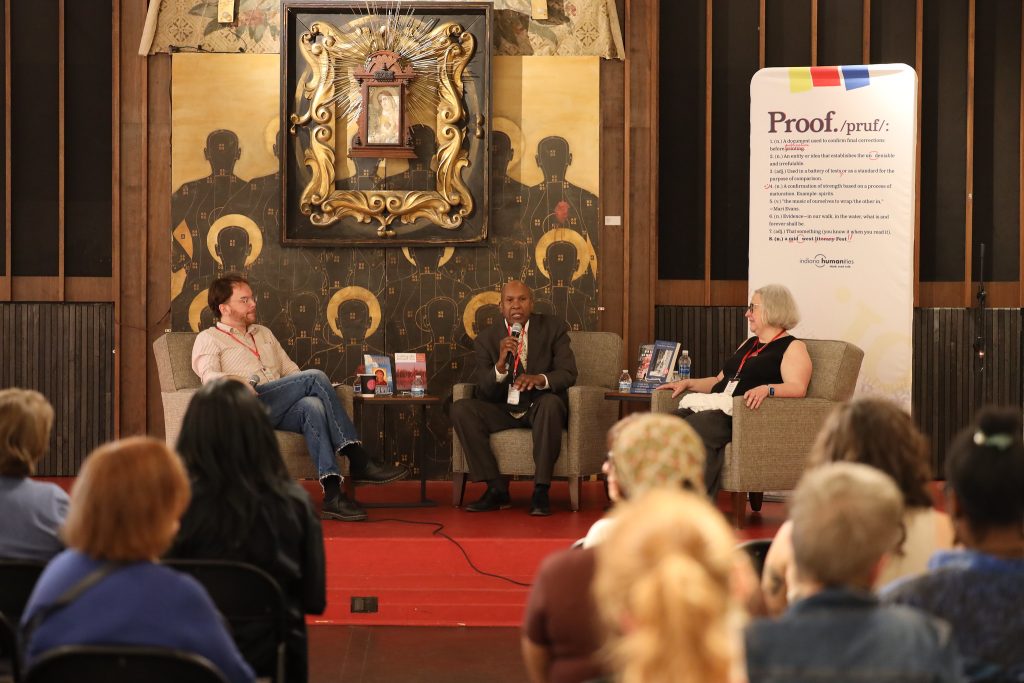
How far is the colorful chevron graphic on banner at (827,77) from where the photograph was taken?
21.1 ft

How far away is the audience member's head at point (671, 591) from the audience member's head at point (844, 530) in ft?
1.26

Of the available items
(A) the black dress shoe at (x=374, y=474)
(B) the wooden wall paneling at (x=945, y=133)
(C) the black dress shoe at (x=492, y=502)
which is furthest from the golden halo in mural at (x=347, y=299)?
(B) the wooden wall paneling at (x=945, y=133)

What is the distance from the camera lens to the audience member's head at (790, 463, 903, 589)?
1.75 meters

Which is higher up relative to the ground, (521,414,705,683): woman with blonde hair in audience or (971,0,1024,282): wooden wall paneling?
(971,0,1024,282): wooden wall paneling

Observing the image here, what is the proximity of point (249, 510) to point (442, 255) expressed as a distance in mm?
4294

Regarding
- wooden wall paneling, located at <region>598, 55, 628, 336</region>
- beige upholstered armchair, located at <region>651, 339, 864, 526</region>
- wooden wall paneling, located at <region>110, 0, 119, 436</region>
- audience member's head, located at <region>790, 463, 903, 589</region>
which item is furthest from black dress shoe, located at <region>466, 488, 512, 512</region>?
audience member's head, located at <region>790, 463, 903, 589</region>

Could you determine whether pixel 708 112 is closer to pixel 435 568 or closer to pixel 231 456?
pixel 435 568

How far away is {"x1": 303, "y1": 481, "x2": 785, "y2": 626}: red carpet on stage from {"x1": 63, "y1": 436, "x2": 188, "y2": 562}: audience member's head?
9.31 ft

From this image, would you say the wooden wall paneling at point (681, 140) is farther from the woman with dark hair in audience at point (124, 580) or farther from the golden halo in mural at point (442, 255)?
the woman with dark hair in audience at point (124, 580)

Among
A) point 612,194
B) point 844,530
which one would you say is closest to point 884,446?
point 844,530

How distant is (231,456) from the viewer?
2664 mm

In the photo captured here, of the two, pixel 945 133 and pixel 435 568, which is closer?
pixel 435 568

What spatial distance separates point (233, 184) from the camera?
6.81m

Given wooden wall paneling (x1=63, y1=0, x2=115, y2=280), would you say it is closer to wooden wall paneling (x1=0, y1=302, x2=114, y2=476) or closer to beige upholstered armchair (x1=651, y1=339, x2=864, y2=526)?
wooden wall paneling (x1=0, y1=302, x2=114, y2=476)
